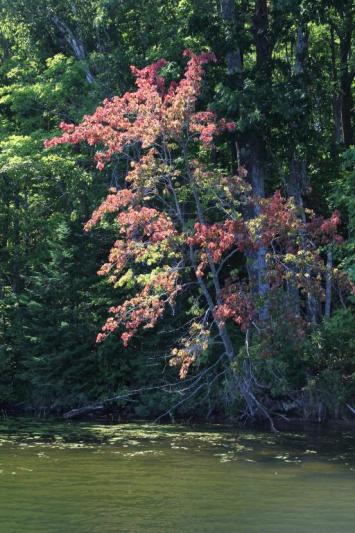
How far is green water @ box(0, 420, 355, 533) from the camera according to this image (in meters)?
9.23

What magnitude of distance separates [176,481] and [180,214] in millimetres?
8069

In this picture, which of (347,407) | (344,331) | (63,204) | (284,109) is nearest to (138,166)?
(284,109)

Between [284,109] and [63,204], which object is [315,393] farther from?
[63,204]

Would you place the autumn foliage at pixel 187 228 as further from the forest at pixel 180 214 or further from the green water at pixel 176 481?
the green water at pixel 176 481

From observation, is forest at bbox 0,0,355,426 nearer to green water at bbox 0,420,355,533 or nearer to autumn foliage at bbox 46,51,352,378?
autumn foliage at bbox 46,51,352,378

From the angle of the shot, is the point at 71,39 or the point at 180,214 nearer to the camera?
the point at 180,214

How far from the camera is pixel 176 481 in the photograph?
11.8 meters

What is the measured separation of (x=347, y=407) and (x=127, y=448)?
608cm

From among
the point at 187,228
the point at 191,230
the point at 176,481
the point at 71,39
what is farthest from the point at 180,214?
the point at 71,39

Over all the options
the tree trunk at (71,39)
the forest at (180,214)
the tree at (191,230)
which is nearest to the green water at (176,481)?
the tree at (191,230)

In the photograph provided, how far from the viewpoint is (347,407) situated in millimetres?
18953

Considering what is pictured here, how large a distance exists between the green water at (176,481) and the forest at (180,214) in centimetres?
243

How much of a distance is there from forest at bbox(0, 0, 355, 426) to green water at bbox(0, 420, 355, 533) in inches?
95.5

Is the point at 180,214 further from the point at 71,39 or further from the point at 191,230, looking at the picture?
the point at 71,39
